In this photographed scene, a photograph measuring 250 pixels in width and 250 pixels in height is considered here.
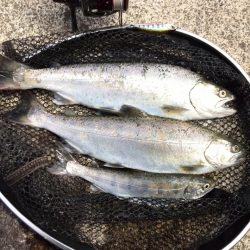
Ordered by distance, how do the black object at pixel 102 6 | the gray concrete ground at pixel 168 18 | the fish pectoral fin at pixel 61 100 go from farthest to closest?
the gray concrete ground at pixel 168 18
the fish pectoral fin at pixel 61 100
the black object at pixel 102 6

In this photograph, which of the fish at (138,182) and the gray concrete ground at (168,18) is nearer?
the fish at (138,182)

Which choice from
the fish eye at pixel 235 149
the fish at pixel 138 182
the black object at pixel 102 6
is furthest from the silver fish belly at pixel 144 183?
the black object at pixel 102 6

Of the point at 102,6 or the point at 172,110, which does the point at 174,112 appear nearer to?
the point at 172,110

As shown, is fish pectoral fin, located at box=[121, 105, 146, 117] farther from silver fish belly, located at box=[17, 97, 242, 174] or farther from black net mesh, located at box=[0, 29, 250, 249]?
black net mesh, located at box=[0, 29, 250, 249]

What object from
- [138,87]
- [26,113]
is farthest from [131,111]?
[26,113]

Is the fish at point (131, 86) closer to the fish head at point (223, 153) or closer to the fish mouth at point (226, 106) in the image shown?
the fish mouth at point (226, 106)

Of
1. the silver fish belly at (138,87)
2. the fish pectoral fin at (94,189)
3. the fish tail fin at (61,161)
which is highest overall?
the silver fish belly at (138,87)

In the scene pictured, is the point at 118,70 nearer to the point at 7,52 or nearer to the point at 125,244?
the point at 7,52
